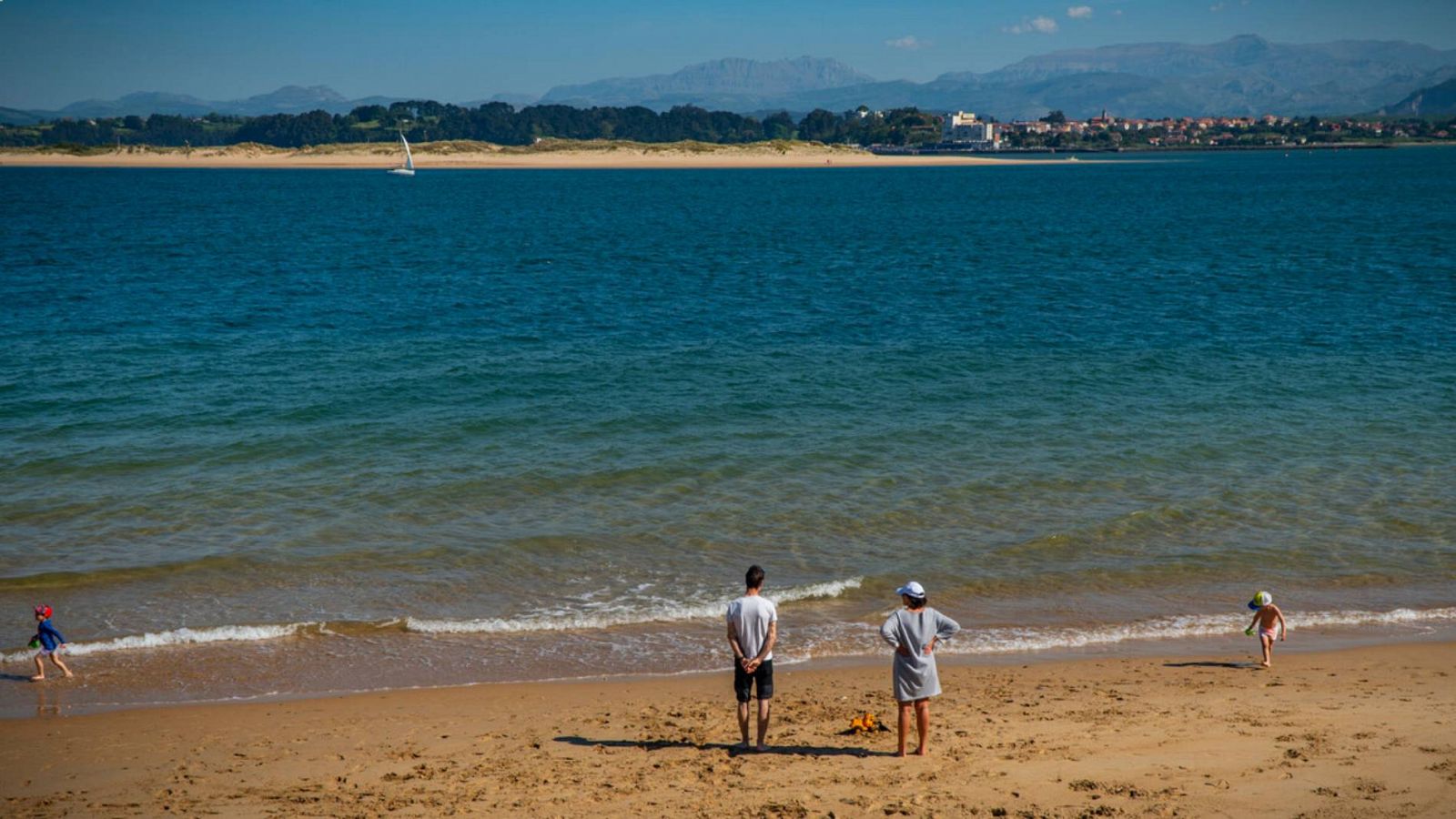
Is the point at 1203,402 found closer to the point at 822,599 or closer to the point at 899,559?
the point at 899,559

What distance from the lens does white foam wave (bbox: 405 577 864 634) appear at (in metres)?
13.7

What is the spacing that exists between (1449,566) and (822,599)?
28.5 feet

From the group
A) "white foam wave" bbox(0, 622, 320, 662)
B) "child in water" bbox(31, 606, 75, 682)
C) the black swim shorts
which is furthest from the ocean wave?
the black swim shorts

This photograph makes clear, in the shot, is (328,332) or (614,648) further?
(328,332)

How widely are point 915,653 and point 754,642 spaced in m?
1.38

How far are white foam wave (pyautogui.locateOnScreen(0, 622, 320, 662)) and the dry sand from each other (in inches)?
73.8

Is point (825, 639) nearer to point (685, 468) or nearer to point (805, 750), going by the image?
point (805, 750)

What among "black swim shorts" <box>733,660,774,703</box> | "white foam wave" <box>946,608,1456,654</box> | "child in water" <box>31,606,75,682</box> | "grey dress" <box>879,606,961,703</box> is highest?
"grey dress" <box>879,606,961,703</box>

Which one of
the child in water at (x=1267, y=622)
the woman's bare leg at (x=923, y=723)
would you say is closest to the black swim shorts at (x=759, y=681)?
the woman's bare leg at (x=923, y=723)

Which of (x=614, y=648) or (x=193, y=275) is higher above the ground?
(x=193, y=275)

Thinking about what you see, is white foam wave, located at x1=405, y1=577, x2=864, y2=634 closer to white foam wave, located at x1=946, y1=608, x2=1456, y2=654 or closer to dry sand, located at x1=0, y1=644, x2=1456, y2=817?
dry sand, located at x1=0, y1=644, x2=1456, y2=817

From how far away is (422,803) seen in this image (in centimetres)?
905

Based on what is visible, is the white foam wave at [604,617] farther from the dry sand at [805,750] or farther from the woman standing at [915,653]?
the woman standing at [915,653]

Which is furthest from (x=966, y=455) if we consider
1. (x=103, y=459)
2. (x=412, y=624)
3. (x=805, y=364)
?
(x=103, y=459)
